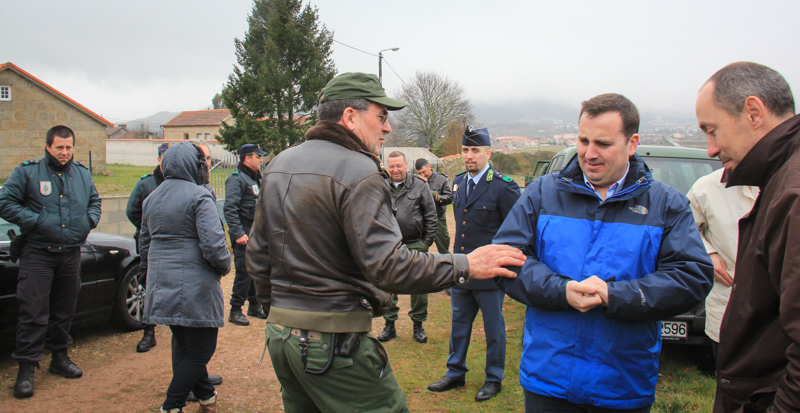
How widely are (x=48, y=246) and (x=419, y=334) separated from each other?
12.6ft

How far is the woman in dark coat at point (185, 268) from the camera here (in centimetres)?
342

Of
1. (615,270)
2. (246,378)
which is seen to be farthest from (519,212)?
(246,378)

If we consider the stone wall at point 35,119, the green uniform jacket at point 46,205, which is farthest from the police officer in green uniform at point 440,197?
the stone wall at point 35,119

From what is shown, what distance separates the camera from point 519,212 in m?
2.35

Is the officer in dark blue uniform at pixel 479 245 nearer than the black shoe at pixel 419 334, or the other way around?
the officer in dark blue uniform at pixel 479 245

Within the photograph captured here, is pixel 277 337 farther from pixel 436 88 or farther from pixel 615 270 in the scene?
pixel 436 88

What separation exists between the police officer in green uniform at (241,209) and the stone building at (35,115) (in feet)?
66.7

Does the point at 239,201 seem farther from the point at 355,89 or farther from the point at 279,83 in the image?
the point at 279,83

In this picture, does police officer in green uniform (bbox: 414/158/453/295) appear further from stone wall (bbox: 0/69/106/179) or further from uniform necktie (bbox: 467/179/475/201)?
stone wall (bbox: 0/69/106/179)

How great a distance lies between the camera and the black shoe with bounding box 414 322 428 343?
18.6 ft

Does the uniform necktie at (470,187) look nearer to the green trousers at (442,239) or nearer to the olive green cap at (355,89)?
the olive green cap at (355,89)

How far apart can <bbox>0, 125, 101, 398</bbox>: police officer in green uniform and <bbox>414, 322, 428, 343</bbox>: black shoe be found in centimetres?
343

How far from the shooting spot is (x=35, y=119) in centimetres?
2438

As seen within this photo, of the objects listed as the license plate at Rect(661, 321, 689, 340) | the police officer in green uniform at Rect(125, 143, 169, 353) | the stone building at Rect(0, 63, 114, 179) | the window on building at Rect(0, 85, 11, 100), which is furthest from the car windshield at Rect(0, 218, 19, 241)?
the window on building at Rect(0, 85, 11, 100)
